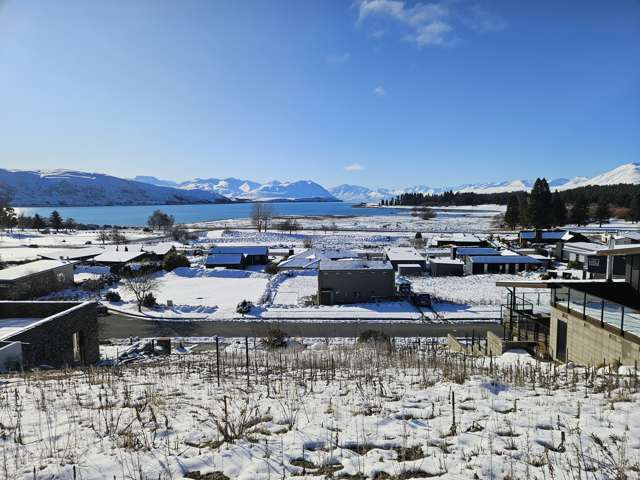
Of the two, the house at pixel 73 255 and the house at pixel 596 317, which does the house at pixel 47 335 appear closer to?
the house at pixel 596 317

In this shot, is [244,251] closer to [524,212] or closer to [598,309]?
[598,309]

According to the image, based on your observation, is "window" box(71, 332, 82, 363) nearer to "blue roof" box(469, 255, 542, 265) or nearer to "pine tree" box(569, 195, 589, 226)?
"blue roof" box(469, 255, 542, 265)

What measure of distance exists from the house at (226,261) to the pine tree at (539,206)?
202ft

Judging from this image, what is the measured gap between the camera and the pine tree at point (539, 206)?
7825 centimetres

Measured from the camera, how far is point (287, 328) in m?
24.8

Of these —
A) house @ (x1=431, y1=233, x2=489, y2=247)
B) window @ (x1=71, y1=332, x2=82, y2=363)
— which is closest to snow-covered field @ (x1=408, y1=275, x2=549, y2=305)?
house @ (x1=431, y1=233, x2=489, y2=247)

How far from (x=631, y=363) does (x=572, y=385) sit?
4.45 metres

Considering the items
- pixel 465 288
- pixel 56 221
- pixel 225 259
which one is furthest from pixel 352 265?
pixel 56 221

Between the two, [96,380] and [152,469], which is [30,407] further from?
[152,469]

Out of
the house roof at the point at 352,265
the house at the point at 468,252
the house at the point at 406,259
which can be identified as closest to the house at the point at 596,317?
the house roof at the point at 352,265

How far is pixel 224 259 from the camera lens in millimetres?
47031

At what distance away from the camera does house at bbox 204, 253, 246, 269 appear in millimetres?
46188

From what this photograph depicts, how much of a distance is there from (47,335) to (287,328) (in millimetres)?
13248

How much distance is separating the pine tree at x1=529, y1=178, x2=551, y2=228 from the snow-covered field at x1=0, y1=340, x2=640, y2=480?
80.5 metres
